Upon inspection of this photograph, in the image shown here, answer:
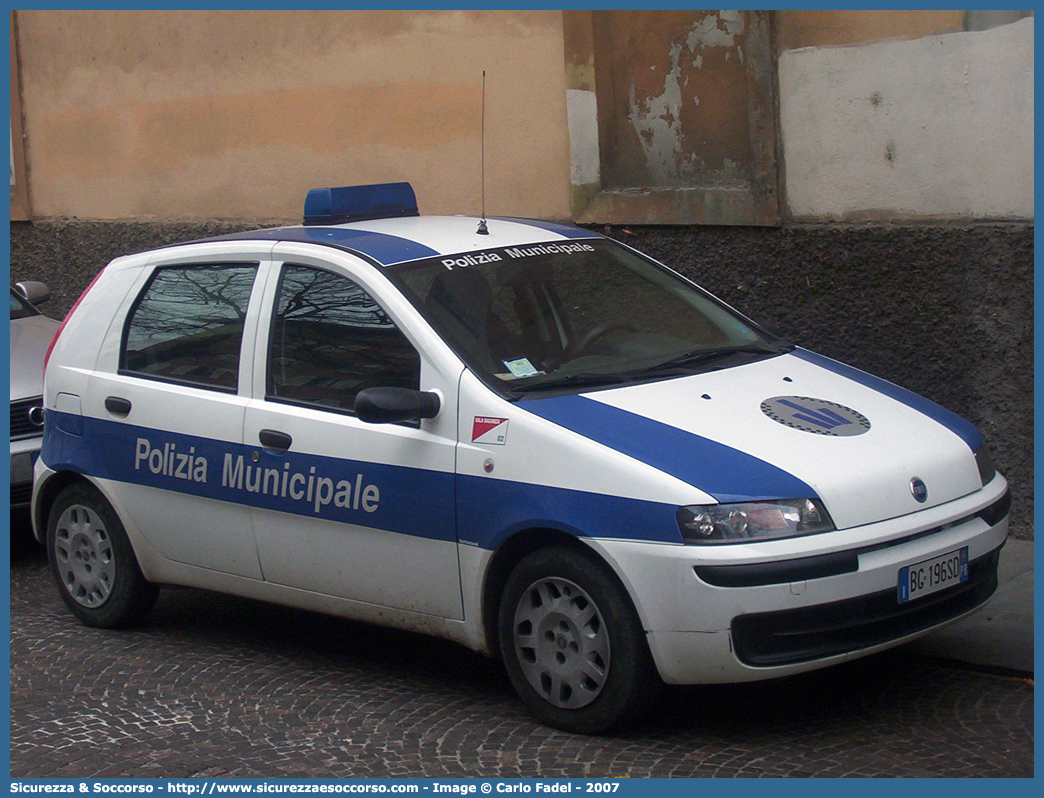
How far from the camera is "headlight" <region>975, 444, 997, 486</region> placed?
4.95m

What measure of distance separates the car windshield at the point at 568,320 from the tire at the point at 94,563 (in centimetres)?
186

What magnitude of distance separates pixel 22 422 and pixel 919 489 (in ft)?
16.3

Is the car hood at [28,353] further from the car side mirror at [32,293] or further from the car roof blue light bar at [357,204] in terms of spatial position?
the car roof blue light bar at [357,204]

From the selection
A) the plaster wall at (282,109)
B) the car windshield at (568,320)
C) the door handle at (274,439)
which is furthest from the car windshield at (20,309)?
the car windshield at (568,320)

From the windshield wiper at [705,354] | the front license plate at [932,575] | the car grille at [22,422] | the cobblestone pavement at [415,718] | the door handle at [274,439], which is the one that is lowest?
the cobblestone pavement at [415,718]

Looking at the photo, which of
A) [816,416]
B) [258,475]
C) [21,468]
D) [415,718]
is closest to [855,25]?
[816,416]

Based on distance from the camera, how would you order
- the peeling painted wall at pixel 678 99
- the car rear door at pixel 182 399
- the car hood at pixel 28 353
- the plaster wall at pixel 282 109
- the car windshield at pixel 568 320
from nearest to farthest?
the car windshield at pixel 568 320 → the car rear door at pixel 182 399 → the car hood at pixel 28 353 → the peeling painted wall at pixel 678 99 → the plaster wall at pixel 282 109

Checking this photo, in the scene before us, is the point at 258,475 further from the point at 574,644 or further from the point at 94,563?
the point at 574,644

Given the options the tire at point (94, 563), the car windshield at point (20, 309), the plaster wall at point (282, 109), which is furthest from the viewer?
the plaster wall at point (282, 109)

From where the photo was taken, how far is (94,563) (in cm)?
628

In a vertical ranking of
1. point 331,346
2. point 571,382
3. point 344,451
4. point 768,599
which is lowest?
point 768,599

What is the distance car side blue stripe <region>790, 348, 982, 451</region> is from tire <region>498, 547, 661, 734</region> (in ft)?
4.74

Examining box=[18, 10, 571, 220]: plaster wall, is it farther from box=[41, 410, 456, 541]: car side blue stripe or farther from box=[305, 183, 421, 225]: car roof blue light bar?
box=[41, 410, 456, 541]: car side blue stripe

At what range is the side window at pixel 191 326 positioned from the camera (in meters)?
5.70
